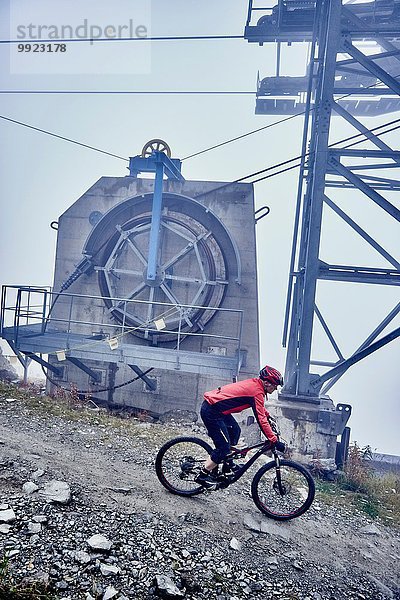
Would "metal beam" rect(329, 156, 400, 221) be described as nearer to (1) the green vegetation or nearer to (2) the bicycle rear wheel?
(2) the bicycle rear wheel

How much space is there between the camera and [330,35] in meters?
6.86

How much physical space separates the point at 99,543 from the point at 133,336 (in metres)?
7.13

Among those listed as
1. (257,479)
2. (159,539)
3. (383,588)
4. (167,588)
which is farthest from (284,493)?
(167,588)

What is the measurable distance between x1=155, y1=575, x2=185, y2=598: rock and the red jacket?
5.91 feet

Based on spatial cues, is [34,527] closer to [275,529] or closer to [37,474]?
[37,474]

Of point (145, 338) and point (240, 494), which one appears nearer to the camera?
point (240, 494)

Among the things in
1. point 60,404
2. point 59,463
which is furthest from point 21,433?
point 60,404

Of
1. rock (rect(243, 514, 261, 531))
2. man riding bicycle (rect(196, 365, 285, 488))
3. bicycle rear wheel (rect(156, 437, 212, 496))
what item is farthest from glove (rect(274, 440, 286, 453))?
rock (rect(243, 514, 261, 531))

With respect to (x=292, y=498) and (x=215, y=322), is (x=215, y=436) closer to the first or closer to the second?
(x=292, y=498)

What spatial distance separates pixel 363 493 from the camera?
20.5 feet

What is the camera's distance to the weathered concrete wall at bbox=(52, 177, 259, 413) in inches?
398

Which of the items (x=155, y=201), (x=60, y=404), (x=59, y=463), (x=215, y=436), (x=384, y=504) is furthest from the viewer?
(x=155, y=201)

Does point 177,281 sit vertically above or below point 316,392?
above

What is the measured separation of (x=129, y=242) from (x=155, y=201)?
142 cm
